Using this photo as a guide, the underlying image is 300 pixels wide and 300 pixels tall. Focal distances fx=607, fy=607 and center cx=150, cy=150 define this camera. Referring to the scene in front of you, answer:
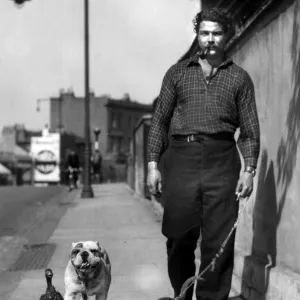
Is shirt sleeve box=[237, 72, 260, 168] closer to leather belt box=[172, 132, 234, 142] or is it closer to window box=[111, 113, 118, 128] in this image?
leather belt box=[172, 132, 234, 142]

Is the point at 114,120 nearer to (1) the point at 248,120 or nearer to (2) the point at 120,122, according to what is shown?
(2) the point at 120,122

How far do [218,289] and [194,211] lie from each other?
0.51 metres

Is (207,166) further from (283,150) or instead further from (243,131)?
(283,150)

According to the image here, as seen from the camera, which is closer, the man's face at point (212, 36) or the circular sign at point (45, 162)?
the man's face at point (212, 36)

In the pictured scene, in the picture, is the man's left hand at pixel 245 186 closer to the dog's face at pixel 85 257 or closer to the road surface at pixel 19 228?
the dog's face at pixel 85 257

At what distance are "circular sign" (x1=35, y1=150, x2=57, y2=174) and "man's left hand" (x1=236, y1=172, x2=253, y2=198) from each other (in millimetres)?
40500

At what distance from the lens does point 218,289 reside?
3.72 m

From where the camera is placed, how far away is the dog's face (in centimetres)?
377

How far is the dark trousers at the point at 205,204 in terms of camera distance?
11.9ft

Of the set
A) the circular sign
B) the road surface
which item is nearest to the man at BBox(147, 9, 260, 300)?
the road surface

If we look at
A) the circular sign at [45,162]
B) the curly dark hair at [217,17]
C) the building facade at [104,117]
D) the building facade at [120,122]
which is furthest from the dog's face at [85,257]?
the building facade at [120,122]

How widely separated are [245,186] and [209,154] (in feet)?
0.94

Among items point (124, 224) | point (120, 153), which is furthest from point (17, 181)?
point (124, 224)

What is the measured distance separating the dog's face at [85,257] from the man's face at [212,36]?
1.43 m
